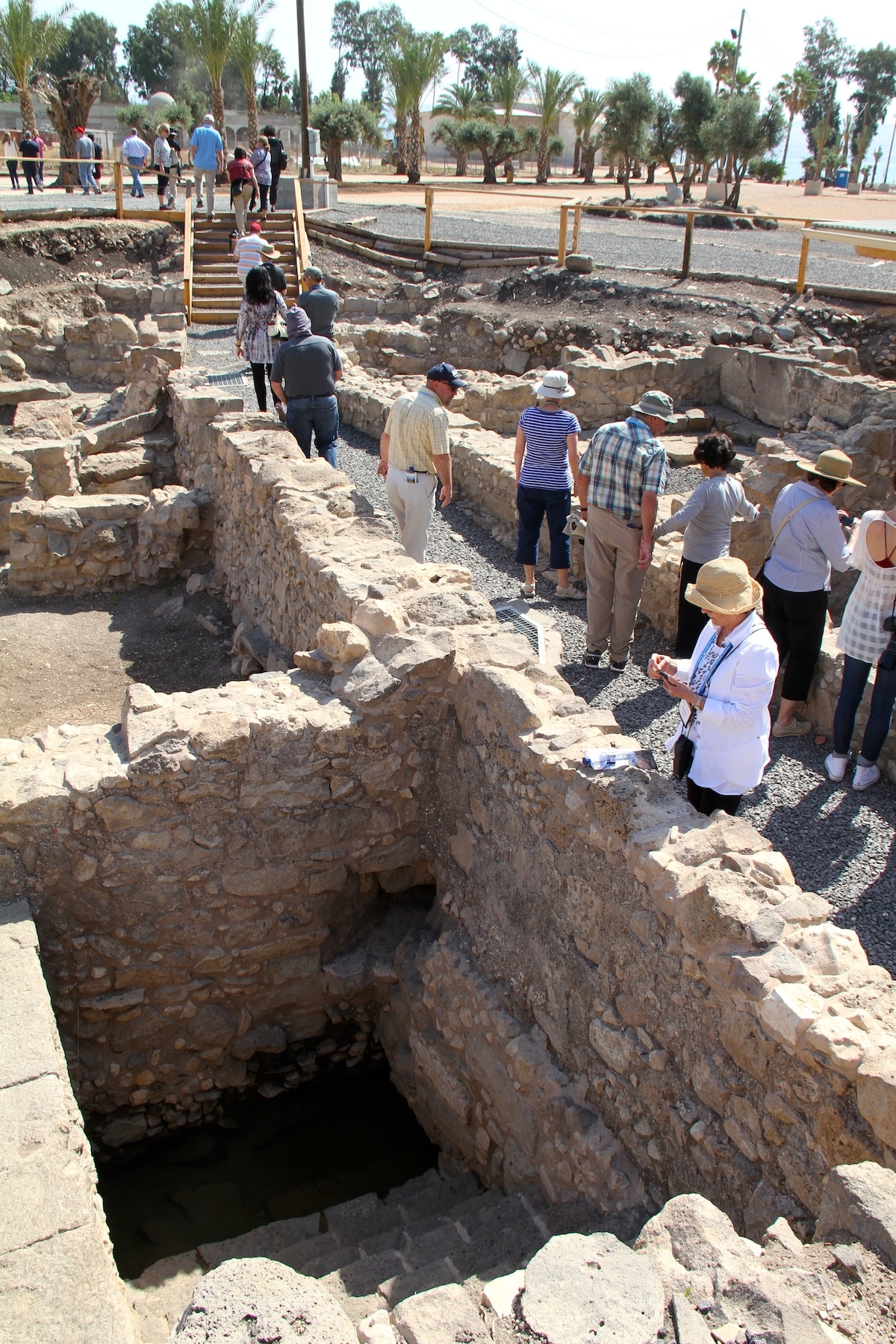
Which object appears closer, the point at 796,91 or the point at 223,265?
the point at 223,265

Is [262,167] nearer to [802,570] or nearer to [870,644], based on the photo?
[802,570]

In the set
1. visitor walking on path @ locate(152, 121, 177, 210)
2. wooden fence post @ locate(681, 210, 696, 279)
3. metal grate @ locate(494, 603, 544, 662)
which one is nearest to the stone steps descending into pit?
metal grate @ locate(494, 603, 544, 662)

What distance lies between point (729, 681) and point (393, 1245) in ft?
8.70

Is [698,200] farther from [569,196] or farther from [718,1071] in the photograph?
[718,1071]

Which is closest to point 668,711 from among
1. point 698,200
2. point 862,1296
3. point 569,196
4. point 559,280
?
point 862,1296

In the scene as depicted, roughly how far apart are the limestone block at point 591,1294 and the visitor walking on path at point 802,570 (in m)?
4.21

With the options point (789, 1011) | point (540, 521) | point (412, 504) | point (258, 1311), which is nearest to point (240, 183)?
point (540, 521)

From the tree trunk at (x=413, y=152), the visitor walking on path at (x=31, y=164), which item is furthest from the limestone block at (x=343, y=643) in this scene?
the tree trunk at (x=413, y=152)

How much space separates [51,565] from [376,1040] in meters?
5.76

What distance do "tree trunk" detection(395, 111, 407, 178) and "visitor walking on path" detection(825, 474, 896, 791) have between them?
3412 centimetres

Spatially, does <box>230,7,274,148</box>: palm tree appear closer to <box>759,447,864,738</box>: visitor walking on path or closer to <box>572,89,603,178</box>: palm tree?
<box>572,89,603,178</box>: palm tree

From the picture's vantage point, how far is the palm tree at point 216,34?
1037 inches

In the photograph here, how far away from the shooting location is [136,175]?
76.2 ft

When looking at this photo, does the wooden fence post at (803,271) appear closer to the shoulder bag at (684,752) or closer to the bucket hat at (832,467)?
the bucket hat at (832,467)
